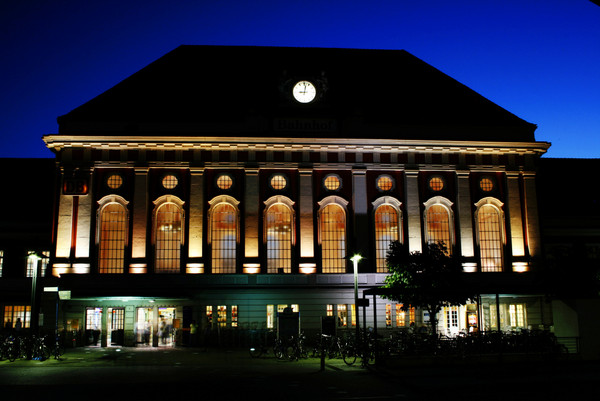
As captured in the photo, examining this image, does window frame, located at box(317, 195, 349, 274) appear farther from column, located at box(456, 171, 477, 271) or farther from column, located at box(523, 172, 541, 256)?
column, located at box(523, 172, 541, 256)

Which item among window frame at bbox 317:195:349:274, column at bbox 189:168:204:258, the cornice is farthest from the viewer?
window frame at bbox 317:195:349:274

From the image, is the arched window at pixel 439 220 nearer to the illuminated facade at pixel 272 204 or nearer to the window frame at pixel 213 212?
the illuminated facade at pixel 272 204

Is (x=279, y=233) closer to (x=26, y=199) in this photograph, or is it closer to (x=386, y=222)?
(x=386, y=222)

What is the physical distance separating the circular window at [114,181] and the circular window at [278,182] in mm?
10011

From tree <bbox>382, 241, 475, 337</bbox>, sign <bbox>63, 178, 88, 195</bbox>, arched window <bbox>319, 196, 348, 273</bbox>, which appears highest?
sign <bbox>63, 178, 88, 195</bbox>

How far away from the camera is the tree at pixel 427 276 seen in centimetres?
2859

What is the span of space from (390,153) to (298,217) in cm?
784

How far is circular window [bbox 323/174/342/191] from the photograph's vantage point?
41.8 metres

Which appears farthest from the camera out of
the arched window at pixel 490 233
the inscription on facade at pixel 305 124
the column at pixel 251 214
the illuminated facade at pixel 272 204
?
the arched window at pixel 490 233

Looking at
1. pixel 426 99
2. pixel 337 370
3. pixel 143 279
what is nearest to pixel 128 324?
pixel 143 279

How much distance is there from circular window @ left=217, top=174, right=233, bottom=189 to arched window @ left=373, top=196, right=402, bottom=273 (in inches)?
387

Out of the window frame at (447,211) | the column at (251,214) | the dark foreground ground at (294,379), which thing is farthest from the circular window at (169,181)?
the window frame at (447,211)

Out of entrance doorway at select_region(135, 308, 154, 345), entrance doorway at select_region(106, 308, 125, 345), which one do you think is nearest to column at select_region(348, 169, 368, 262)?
entrance doorway at select_region(135, 308, 154, 345)

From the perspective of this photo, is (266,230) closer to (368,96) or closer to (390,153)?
(390,153)
